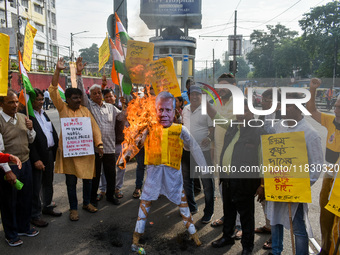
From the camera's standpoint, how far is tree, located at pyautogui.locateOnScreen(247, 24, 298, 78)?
5859cm

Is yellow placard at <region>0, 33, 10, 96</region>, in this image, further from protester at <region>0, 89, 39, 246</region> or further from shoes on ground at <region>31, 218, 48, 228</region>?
shoes on ground at <region>31, 218, 48, 228</region>

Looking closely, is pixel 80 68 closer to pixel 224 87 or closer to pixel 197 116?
pixel 197 116

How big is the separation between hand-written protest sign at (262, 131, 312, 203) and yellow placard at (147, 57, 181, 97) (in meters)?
1.70

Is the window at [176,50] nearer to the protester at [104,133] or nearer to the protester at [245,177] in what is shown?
the protester at [104,133]

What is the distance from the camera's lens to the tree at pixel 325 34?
33172mm

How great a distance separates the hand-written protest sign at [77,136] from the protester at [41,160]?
32 centimetres

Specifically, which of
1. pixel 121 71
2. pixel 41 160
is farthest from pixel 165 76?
pixel 41 160

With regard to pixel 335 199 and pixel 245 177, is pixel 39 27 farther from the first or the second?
pixel 335 199

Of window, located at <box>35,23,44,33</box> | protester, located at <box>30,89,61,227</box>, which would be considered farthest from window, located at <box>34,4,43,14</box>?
protester, located at <box>30,89,61,227</box>

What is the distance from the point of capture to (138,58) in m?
4.43

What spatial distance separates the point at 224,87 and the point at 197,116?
2.19 feet

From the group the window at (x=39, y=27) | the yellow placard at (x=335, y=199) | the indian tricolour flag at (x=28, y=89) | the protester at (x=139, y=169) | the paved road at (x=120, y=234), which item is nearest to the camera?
the yellow placard at (x=335, y=199)

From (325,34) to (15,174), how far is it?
40028 millimetres

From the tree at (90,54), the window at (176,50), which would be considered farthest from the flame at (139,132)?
the tree at (90,54)
